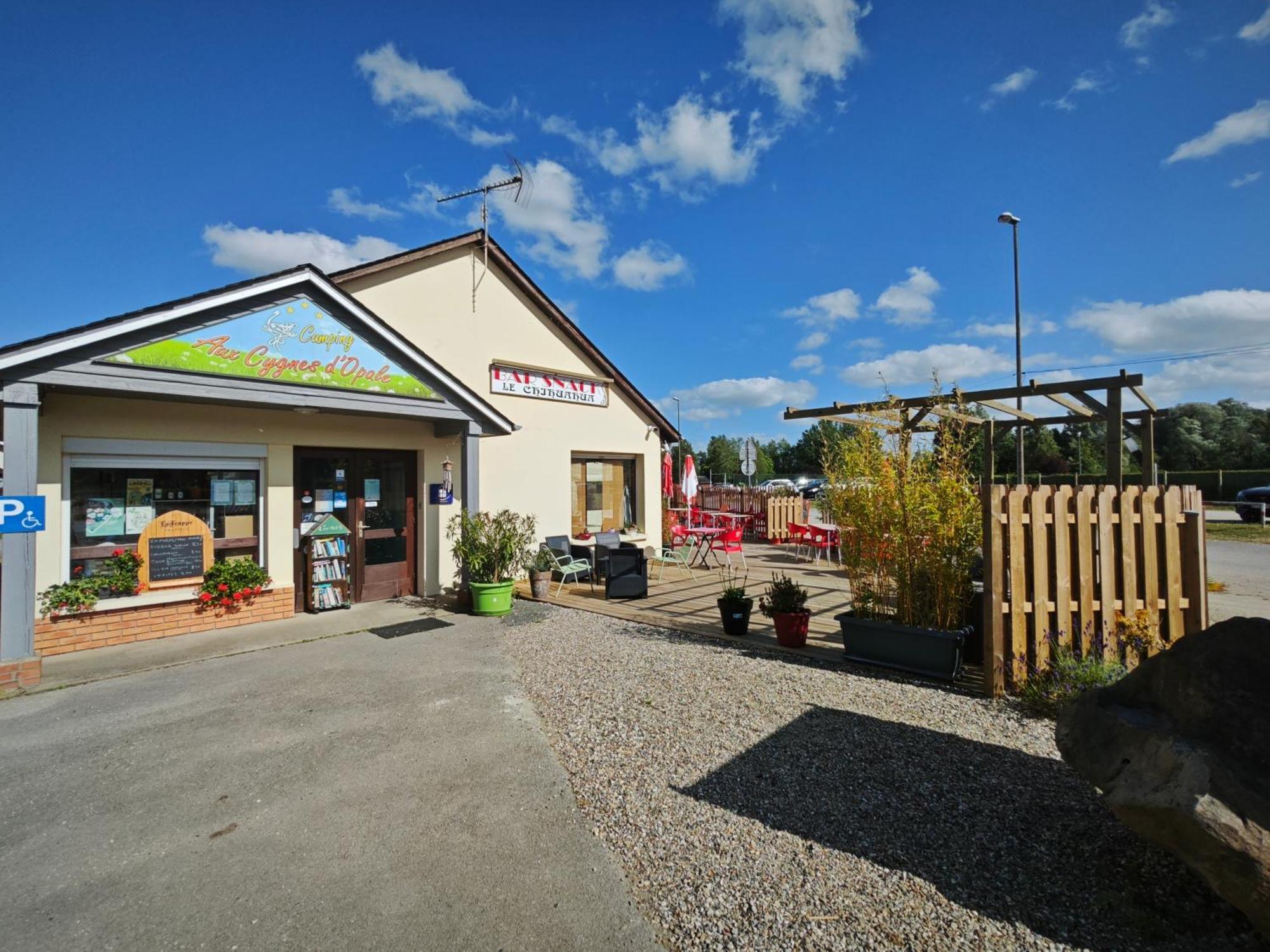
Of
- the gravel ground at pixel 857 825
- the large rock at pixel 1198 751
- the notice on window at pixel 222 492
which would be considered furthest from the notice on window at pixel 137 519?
the large rock at pixel 1198 751

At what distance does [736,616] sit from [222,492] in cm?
624

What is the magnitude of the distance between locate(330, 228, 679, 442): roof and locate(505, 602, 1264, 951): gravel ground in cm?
662

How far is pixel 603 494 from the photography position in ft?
39.0

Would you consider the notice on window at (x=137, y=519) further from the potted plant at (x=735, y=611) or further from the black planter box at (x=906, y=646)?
the black planter box at (x=906, y=646)

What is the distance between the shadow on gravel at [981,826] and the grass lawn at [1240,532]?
1783cm

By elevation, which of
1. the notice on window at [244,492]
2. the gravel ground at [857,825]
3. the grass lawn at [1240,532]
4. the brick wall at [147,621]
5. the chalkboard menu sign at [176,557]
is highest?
the notice on window at [244,492]

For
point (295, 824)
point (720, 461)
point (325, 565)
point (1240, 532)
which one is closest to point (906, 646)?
point (295, 824)

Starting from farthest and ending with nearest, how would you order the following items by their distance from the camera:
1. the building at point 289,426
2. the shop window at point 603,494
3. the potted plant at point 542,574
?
the shop window at point 603,494, the potted plant at point 542,574, the building at point 289,426

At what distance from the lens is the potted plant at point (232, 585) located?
669cm

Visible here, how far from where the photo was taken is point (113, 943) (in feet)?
7.23

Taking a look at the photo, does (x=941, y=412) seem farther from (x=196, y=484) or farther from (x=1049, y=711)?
(x=196, y=484)

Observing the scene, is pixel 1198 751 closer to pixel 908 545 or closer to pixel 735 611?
pixel 908 545

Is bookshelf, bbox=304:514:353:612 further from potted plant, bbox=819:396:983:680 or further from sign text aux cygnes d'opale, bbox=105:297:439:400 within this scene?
potted plant, bbox=819:396:983:680

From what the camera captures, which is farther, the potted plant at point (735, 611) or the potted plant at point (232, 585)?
the potted plant at point (232, 585)
